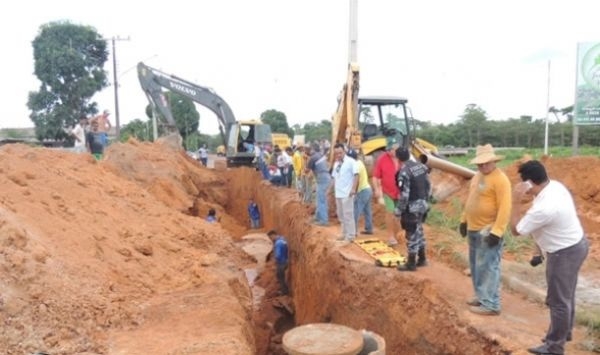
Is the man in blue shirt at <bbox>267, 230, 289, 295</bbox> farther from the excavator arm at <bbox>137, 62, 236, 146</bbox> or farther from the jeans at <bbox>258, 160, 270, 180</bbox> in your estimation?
the excavator arm at <bbox>137, 62, 236, 146</bbox>

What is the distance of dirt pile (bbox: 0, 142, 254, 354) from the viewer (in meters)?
→ 4.86

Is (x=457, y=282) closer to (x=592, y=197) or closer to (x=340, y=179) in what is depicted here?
(x=340, y=179)

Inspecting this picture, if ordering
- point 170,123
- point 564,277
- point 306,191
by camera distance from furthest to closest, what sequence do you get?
point 170,123, point 306,191, point 564,277

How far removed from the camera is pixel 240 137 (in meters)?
21.5

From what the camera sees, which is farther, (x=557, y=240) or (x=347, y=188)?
(x=347, y=188)

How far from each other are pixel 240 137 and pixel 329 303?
14169 mm

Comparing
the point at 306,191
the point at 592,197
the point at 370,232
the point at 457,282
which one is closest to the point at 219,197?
the point at 306,191

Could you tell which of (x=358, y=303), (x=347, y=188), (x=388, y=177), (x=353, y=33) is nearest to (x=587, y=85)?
(x=353, y=33)

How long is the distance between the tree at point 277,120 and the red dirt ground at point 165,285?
54.8m

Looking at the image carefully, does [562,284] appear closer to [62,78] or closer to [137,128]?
[62,78]

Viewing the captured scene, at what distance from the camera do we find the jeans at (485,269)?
17.0 feet

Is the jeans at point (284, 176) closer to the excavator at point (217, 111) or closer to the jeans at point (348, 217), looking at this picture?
the excavator at point (217, 111)

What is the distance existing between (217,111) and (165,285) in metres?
15.2

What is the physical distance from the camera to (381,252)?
7902mm
